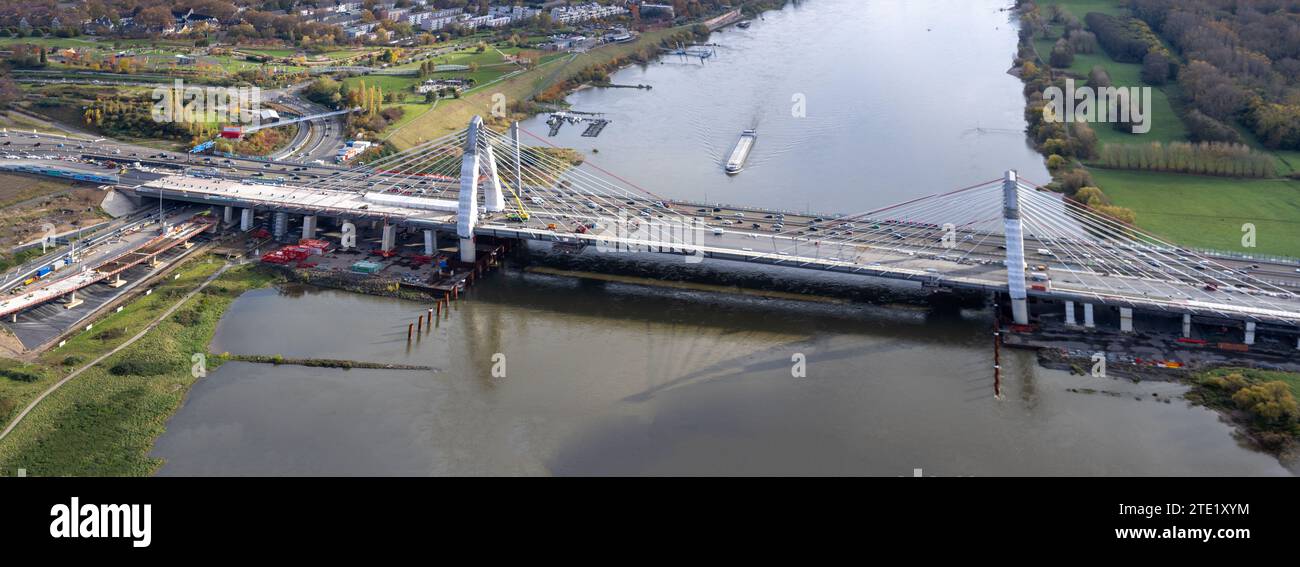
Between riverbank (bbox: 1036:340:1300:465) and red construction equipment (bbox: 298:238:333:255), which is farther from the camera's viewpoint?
red construction equipment (bbox: 298:238:333:255)

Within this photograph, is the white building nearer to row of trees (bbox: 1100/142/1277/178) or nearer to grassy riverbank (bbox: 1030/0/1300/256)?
grassy riverbank (bbox: 1030/0/1300/256)

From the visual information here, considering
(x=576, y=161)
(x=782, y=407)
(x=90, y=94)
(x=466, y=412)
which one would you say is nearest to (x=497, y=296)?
(x=466, y=412)

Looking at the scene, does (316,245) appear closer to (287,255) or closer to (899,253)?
(287,255)

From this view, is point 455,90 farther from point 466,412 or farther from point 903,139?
point 466,412

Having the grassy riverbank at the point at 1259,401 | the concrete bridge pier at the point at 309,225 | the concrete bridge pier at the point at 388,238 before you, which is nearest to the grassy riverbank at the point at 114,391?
the concrete bridge pier at the point at 309,225

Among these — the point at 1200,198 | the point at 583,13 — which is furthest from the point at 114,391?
the point at 583,13

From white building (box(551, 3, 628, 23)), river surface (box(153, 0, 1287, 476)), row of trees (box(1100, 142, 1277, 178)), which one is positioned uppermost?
white building (box(551, 3, 628, 23))

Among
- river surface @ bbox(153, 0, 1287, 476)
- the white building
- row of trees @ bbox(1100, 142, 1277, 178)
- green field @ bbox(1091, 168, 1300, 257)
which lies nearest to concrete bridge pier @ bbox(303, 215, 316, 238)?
river surface @ bbox(153, 0, 1287, 476)
